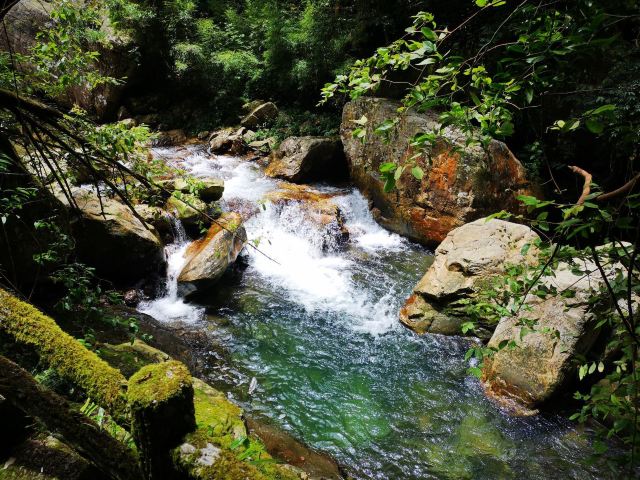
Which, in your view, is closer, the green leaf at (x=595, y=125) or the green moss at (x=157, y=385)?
the green leaf at (x=595, y=125)

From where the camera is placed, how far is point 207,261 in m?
7.42

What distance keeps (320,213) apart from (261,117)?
728 centimetres

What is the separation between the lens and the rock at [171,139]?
14.7 metres

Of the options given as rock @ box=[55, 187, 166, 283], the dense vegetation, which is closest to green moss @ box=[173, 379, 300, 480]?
the dense vegetation

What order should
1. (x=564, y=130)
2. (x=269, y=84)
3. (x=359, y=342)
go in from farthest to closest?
(x=269, y=84) < (x=359, y=342) < (x=564, y=130)

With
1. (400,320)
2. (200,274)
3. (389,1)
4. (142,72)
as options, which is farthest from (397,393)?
(142,72)

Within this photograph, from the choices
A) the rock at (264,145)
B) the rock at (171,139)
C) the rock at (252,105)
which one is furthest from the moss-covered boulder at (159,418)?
the rock at (252,105)

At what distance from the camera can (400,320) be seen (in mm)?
6992

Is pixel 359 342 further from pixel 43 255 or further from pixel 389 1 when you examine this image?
pixel 389 1

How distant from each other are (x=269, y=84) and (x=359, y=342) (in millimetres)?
13348

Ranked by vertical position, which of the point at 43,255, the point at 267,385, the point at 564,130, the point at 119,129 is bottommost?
the point at 267,385

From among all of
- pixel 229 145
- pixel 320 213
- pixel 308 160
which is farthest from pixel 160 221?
pixel 229 145

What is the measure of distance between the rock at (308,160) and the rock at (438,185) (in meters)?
2.11

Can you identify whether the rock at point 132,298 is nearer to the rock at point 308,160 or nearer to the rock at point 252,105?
the rock at point 308,160
